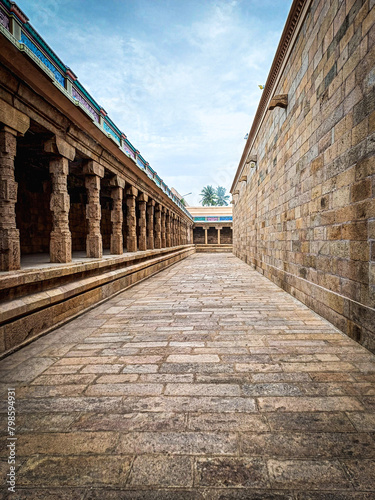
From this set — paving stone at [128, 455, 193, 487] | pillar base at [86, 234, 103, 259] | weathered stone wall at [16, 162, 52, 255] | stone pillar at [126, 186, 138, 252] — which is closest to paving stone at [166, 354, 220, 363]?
paving stone at [128, 455, 193, 487]

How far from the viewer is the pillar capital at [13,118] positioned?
136 inches

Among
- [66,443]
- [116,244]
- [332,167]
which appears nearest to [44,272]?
[66,443]

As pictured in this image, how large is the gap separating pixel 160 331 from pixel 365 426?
8.29ft

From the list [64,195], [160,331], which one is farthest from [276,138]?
[160,331]

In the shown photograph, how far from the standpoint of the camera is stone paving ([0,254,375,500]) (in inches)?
55.1

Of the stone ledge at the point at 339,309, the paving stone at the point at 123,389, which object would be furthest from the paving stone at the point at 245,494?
the stone ledge at the point at 339,309

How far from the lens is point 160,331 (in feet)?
12.2

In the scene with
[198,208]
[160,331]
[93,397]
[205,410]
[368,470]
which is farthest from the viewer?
[198,208]

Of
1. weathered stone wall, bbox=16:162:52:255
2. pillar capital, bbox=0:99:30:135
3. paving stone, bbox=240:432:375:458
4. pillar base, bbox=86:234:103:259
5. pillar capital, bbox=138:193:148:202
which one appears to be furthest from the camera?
pillar capital, bbox=138:193:148:202

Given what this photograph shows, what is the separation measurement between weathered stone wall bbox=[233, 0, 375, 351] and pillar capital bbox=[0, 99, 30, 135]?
4.61m

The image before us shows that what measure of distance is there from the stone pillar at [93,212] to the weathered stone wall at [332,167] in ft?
15.2

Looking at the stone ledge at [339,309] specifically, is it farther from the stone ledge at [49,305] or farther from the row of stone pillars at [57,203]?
the row of stone pillars at [57,203]

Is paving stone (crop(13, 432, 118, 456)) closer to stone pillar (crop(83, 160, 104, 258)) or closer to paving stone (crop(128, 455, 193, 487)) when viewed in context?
paving stone (crop(128, 455, 193, 487))

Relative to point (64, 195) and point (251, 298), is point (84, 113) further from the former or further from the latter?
point (251, 298)
